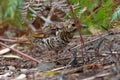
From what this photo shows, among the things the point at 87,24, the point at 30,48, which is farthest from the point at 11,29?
the point at 87,24

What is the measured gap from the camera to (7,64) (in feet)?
9.74

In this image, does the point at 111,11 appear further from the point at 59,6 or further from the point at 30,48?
the point at 30,48

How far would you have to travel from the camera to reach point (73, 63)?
2270 mm

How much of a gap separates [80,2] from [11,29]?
2333 mm

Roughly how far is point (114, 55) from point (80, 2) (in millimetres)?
785

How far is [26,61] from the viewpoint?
2963 mm

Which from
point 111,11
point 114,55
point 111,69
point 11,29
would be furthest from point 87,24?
point 11,29

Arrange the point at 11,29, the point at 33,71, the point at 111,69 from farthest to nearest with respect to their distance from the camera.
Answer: the point at 11,29 → the point at 33,71 → the point at 111,69

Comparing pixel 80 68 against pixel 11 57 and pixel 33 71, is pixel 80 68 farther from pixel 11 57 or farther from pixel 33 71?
pixel 11 57

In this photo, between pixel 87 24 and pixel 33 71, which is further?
pixel 87 24

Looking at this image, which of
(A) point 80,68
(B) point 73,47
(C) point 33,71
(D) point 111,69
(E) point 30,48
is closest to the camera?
(D) point 111,69

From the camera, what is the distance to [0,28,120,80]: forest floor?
2.00 meters

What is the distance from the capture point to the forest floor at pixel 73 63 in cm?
200

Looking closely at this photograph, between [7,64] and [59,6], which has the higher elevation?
[59,6]
